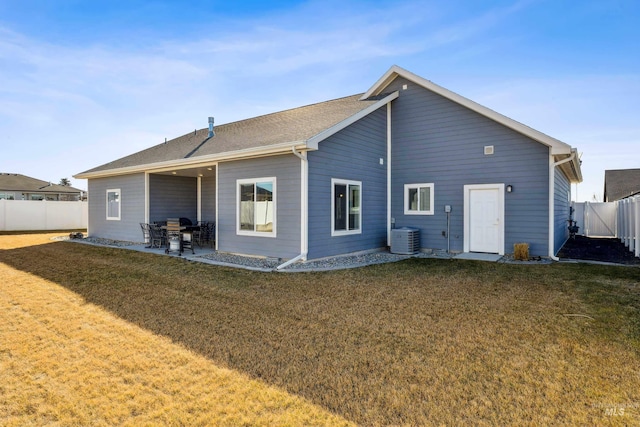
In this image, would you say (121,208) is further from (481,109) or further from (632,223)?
(632,223)

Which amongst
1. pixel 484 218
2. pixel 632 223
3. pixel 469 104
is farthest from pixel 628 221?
pixel 469 104

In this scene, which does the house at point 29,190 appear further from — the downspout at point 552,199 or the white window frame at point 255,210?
the downspout at point 552,199

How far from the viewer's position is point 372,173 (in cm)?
1042

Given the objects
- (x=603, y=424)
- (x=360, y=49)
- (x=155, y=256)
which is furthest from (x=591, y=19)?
(x=155, y=256)

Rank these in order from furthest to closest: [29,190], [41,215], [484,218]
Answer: [29,190] → [41,215] → [484,218]

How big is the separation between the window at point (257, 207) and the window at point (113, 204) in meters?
6.96

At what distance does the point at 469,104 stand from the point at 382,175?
3.07m

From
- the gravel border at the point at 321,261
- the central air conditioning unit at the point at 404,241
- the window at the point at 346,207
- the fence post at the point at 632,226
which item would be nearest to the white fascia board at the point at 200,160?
the window at the point at 346,207

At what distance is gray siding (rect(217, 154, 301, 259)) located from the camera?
843 cm

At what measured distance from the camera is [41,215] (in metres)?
20.5

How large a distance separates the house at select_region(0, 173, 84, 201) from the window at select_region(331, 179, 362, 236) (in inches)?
1134

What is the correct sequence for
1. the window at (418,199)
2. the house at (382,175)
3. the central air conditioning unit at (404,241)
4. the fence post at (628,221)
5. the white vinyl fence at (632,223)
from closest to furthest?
the house at (382,175)
the white vinyl fence at (632,223)
the central air conditioning unit at (404,241)
the window at (418,199)
the fence post at (628,221)

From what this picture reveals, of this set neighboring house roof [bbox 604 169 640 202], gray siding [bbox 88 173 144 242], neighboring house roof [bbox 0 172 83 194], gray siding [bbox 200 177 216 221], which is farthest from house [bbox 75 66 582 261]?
neighboring house roof [bbox 0 172 83 194]

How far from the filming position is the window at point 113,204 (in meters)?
13.7
